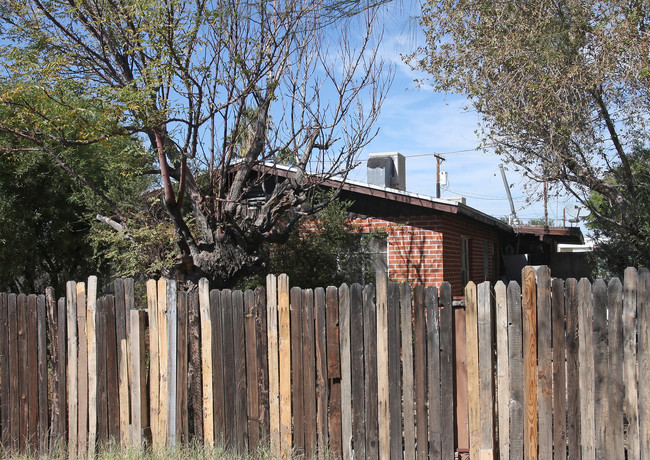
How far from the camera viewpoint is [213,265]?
6840 millimetres

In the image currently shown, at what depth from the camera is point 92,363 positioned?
17.9 feet

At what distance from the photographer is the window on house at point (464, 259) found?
43.0ft

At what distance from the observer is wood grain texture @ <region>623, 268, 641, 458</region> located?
4242 mm

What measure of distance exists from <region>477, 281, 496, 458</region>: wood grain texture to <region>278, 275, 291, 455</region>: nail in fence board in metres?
1.51

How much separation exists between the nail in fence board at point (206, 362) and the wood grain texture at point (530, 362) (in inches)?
98.9

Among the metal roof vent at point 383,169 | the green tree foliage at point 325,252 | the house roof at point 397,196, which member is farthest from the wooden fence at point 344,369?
the metal roof vent at point 383,169

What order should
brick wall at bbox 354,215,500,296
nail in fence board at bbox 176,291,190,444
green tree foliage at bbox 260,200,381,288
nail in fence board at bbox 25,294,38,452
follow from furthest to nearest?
brick wall at bbox 354,215,500,296 < green tree foliage at bbox 260,200,381,288 < nail in fence board at bbox 25,294,38,452 < nail in fence board at bbox 176,291,190,444

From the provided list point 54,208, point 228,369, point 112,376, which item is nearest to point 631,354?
point 228,369

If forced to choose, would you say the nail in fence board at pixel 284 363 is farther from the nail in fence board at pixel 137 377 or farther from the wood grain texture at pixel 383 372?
the nail in fence board at pixel 137 377

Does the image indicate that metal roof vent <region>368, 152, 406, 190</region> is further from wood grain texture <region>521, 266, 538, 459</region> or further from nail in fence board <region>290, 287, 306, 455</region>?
wood grain texture <region>521, 266, 538, 459</region>

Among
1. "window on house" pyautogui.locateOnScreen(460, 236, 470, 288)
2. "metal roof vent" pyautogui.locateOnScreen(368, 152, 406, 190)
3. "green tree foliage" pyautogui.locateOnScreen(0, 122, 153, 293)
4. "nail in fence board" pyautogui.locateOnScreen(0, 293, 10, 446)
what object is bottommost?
"nail in fence board" pyautogui.locateOnScreen(0, 293, 10, 446)

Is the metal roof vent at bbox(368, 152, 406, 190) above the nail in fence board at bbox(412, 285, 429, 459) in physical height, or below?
above

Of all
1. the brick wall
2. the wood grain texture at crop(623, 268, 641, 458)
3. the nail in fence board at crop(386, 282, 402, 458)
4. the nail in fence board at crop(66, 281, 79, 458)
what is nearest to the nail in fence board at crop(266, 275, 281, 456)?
the nail in fence board at crop(386, 282, 402, 458)

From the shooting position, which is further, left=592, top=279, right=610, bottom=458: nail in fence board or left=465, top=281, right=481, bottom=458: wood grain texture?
left=465, top=281, right=481, bottom=458: wood grain texture
